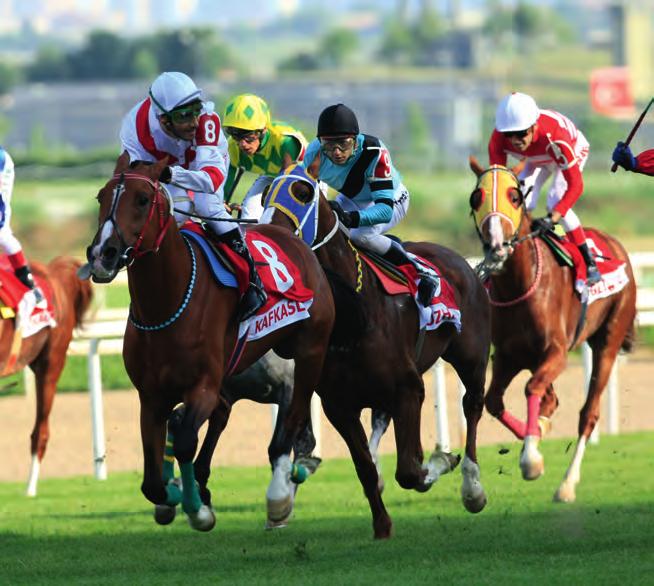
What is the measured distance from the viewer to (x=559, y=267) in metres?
8.66

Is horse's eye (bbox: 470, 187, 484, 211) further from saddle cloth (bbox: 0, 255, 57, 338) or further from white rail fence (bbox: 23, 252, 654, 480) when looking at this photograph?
saddle cloth (bbox: 0, 255, 57, 338)

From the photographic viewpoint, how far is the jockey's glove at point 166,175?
19.2ft

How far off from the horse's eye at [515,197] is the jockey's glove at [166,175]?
8.88 feet

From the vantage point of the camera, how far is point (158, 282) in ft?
19.2

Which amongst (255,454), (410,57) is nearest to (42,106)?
(410,57)

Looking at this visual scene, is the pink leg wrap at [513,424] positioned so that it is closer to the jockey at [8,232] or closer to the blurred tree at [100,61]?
the jockey at [8,232]

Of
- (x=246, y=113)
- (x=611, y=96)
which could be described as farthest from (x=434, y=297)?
(x=611, y=96)

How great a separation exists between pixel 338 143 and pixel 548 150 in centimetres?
215

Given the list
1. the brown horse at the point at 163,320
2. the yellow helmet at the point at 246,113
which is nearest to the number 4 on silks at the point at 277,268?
the brown horse at the point at 163,320

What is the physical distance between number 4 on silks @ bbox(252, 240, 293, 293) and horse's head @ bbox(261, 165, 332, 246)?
0.32m

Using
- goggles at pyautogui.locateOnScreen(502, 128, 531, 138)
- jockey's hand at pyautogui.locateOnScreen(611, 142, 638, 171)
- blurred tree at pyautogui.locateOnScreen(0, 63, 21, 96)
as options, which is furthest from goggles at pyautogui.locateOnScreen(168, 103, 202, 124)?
blurred tree at pyautogui.locateOnScreen(0, 63, 21, 96)

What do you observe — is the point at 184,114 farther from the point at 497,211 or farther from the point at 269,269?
the point at 497,211

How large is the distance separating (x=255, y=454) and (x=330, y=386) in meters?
3.85

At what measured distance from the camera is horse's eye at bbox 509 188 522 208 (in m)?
8.19
